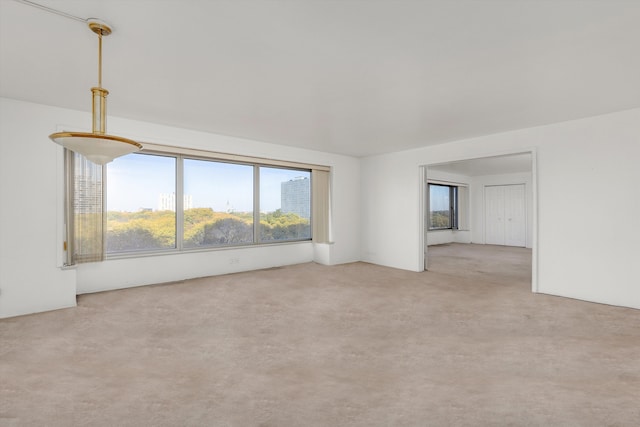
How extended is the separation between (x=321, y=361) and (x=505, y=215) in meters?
9.67

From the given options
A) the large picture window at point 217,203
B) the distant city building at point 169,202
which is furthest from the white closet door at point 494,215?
the distant city building at point 169,202

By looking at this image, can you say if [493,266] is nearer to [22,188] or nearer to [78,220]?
[78,220]

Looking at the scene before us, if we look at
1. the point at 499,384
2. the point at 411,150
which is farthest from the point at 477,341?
the point at 411,150

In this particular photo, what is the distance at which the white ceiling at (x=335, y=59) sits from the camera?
1.87 m

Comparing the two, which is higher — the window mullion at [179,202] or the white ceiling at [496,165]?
the white ceiling at [496,165]

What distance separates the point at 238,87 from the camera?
3.02 m

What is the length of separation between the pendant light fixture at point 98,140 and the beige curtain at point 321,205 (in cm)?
432

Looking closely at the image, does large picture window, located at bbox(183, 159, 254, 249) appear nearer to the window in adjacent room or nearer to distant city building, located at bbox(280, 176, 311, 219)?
the window in adjacent room

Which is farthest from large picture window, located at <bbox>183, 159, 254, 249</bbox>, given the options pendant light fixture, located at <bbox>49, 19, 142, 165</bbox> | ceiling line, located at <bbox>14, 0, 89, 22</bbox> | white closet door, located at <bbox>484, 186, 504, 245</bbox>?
white closet door, located at <bbox>484, 186, 504, 245</bbox>

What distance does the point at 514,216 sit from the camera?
31.8 ft

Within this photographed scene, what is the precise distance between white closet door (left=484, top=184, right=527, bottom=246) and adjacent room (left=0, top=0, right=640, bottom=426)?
14.0 feet

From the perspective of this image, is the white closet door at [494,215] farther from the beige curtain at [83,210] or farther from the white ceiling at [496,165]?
the beige curtain at [83,210]

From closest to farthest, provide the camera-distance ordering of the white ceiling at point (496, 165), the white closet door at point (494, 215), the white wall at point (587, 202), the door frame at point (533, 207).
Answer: the white wall at point (587, 202) < the door frame at point (533, 207) < the white ceiling at point (496, 165) < the white closet door at point (494, 215)

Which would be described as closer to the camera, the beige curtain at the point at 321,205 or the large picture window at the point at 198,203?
the large picture window at the point at 198,203
